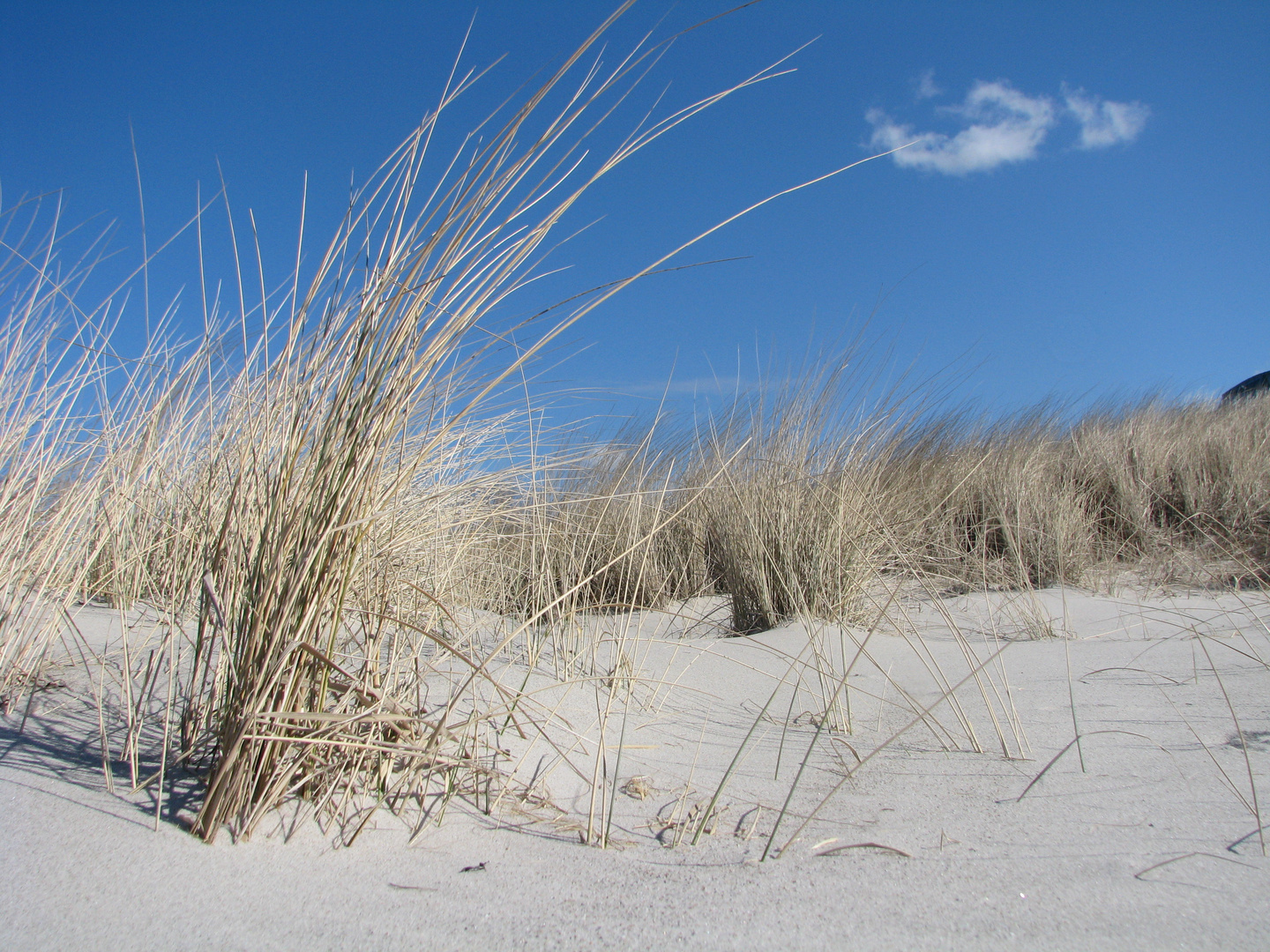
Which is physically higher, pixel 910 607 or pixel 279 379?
pixel 279 379

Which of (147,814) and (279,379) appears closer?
(147,814)

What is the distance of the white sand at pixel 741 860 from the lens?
2.63ft

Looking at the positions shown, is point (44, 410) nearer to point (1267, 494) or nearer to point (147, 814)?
point (147, 814)

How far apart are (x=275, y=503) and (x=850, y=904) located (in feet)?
3.04

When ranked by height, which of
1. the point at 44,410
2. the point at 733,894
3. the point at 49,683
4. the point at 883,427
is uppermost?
the point at 883,427

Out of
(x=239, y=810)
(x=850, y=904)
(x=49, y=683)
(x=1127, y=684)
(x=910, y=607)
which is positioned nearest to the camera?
(x=850, y=904)

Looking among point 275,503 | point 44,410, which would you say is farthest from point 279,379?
point 44,410

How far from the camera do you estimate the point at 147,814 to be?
3.28 feet

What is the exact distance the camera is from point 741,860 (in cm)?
99

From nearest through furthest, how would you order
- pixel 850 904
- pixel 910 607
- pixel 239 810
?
pixel 850 904, pixel 239 810, pixel 910 607

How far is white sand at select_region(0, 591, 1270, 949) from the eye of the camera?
2.63 ft

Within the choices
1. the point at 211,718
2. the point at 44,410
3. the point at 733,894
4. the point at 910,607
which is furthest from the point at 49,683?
the point at 910,607

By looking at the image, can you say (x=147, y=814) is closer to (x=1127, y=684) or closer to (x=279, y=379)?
(x=279, y=379)

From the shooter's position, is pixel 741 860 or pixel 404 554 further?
pixel 404 554
